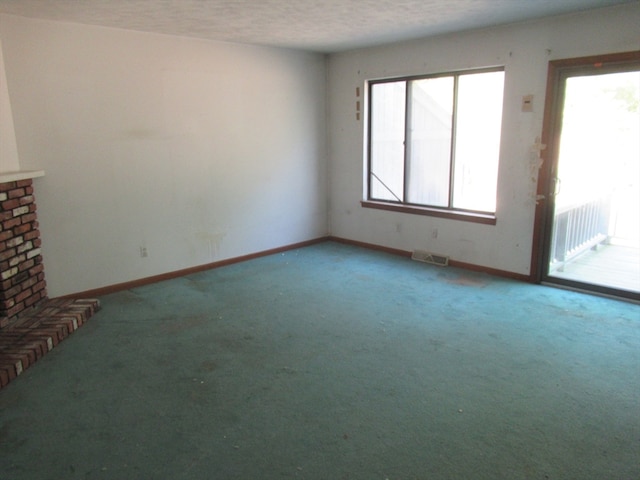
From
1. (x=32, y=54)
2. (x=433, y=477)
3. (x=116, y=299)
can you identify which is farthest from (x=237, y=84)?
(x=433, y=477)

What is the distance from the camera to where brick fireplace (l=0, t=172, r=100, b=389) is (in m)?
3.16

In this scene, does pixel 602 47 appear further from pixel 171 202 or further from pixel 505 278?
pixel 171 202

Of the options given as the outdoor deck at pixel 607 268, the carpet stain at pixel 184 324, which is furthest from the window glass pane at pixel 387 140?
the carpet stain at pixel 184 324

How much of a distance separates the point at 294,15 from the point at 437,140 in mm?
2192

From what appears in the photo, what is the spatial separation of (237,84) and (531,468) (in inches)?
177

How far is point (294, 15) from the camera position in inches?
147

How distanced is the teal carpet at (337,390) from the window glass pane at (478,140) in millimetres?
1185

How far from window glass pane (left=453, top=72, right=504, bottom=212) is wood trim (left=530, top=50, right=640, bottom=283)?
49 cm

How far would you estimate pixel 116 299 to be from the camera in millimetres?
4184

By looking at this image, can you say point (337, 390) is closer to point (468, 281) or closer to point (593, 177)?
point (468, 281)

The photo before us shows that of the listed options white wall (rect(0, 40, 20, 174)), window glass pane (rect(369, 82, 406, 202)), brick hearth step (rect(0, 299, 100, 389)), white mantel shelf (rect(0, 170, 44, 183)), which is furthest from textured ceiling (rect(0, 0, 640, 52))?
brick hearth step (rect(0, 299, 100, 389))

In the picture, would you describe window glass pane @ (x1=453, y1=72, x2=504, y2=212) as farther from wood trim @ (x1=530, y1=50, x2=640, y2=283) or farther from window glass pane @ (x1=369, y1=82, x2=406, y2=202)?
window glass pane @ (x1=369, y1=82, x2=406, y2=202)

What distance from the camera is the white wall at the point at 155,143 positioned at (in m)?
3.86

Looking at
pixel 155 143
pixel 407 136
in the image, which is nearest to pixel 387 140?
pixel 407 136
